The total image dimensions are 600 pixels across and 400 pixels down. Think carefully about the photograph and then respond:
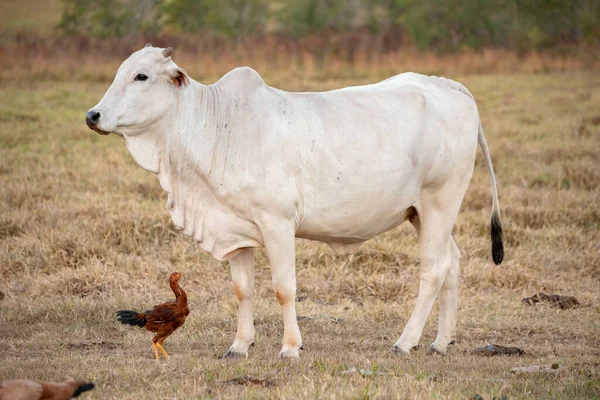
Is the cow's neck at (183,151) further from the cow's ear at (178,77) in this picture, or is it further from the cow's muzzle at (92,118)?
the cow's muzzle at (92,118)

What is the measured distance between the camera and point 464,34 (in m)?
27.3

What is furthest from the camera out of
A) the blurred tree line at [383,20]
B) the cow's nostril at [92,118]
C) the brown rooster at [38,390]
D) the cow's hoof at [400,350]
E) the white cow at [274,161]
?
the blurred tree line at [383,20]

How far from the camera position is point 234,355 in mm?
5590

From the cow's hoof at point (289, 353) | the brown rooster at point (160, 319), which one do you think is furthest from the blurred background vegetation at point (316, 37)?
the cow's hoof at point (289, 353)

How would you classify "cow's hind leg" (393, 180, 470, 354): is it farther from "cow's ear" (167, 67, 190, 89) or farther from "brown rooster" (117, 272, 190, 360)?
"cow's ear" (167, 67, 190, 89)

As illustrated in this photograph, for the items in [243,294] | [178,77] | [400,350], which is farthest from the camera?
[400,350]

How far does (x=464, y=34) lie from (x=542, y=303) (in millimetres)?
20862

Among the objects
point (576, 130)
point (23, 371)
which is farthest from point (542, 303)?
point (576, 130)

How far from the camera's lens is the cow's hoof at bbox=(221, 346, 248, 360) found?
556 centimetres

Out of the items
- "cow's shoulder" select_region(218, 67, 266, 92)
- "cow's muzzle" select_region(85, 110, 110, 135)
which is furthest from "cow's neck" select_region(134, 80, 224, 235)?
"cow's muzzle" select_region(85, 110, 110, 135)

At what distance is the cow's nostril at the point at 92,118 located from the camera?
5125 mm

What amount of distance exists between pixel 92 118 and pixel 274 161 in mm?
1029

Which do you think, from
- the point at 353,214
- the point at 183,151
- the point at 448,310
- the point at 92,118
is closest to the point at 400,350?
the point at 448,310

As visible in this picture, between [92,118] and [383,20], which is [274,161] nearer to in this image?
[92,118]
